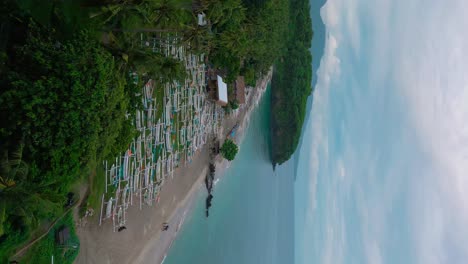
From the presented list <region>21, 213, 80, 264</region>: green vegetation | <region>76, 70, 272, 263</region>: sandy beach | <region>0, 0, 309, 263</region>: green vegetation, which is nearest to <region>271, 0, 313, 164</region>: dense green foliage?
<region>76, 70, 272, 263</region>: sandy beach

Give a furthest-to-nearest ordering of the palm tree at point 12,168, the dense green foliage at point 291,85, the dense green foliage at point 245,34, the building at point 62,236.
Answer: the dense green foliage at point 291,85
the dense green foliage at point 245,34
the building at point 62,236
the palm tree at point 12,168

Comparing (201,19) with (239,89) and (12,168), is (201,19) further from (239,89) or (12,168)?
(12,168)

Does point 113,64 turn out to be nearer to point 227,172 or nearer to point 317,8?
point 227,172

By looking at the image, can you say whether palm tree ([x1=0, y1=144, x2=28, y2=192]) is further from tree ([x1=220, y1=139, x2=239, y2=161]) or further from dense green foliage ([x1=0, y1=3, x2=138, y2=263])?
tree ([x1=220, y1=139, x2=239, y2=161])

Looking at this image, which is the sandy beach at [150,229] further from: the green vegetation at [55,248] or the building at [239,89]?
the building at [239,89]

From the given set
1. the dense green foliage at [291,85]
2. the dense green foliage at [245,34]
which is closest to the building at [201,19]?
the dense green foliage at [245,34]

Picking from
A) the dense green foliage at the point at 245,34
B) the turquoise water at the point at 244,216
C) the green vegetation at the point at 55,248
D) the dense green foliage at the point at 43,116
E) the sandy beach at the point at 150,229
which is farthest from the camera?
the turquoise water at the point at 244,216
